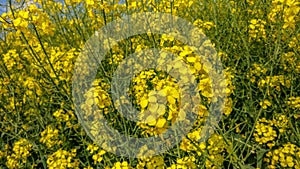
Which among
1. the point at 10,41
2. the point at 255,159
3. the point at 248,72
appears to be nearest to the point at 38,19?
the point at 248,72

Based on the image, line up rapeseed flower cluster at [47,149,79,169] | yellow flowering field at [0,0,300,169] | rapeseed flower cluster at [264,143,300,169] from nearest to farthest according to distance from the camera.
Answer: yellow flowering field at [0,0,300,169]
rapeseed flower cluster at [264,143,300,169]
rapeseed flower cluster at [47,149,79,169]

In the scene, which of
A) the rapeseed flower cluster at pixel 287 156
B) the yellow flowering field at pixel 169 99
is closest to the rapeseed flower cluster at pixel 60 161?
the yellow flowering field at pixel 169 99

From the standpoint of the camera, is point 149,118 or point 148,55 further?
point 148,55

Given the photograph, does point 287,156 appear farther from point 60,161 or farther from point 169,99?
point 60,161

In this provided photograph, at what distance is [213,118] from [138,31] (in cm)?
130

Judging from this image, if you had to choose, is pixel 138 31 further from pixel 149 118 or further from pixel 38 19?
pixel 149 118

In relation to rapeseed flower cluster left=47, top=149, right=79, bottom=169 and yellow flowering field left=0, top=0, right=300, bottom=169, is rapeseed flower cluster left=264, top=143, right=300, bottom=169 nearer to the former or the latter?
yellow flowering field left=0, top=0, right=300, bottom=169

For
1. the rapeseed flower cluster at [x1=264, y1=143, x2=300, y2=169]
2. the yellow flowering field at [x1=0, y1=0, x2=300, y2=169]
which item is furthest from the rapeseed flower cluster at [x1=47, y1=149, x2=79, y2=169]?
the rapeseed flower cluster at [x1=264, y1=143, x2=300, y2=169]

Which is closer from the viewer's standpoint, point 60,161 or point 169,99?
point 169,99

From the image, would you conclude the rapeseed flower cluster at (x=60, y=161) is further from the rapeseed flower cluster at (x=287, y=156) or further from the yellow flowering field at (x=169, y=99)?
the rapeseed flower cluster at (x=287, y=156)

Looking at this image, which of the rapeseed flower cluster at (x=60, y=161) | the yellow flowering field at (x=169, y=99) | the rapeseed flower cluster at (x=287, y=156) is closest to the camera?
the yellow flowering field at (x=169, y=99)

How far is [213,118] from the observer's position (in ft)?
4.06

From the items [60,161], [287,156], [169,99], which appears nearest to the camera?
[169,99]

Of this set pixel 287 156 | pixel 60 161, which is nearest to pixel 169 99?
pixel 287 156
